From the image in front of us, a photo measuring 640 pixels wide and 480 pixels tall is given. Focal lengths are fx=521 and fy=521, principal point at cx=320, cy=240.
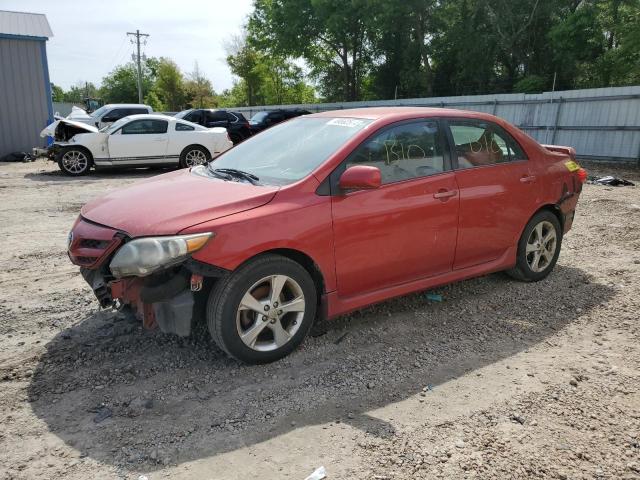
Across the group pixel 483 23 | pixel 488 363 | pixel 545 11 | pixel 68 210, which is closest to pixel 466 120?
pixel 488 363

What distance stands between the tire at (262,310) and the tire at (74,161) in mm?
11679

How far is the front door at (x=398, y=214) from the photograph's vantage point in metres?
3.68

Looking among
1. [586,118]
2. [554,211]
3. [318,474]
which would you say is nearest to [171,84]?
[586,118]

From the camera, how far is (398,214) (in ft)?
12.7

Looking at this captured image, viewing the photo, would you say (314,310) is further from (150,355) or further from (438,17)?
(438,17)

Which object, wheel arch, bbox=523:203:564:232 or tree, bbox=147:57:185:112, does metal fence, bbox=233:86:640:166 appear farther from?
tree, bbox=147:57:185:112

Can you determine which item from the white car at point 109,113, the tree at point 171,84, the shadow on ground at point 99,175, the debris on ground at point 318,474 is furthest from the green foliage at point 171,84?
the debris on ground at point 318,474

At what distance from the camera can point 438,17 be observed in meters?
32.4

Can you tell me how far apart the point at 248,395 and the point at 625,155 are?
50.4ft

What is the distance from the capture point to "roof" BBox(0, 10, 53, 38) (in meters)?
17.8

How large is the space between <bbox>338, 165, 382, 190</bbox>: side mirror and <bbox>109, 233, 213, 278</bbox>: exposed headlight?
0.99 m

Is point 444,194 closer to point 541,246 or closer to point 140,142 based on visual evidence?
point 541,246

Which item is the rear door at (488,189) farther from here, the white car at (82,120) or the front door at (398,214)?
the white car at (82,120)

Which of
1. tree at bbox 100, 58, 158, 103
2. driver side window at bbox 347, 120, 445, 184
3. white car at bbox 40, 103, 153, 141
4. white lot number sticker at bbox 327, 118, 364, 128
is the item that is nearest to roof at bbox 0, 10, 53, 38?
white car at bbox 40, 103, 153, 141
